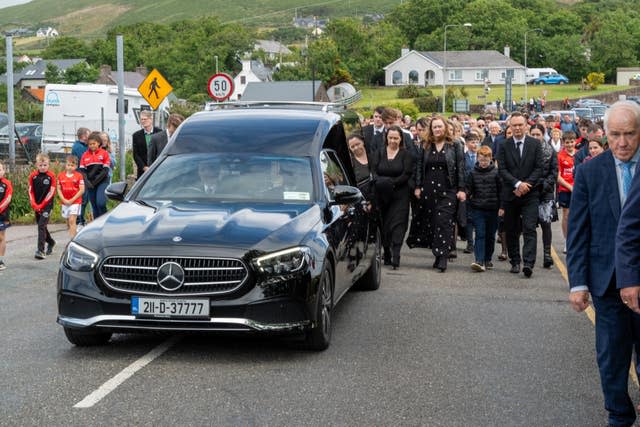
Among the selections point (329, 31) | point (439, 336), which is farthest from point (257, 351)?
point (329, 31)

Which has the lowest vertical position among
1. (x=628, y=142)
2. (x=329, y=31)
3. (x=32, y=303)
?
(x=32, y=303)

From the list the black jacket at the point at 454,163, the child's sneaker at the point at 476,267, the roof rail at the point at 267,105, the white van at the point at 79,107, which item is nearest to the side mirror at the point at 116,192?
the roof rail at the point at 267,105

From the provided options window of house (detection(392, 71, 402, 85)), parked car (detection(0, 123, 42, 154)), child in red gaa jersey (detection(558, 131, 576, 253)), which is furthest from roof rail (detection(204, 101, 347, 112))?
window of house (detection(392, 71, 402, 85))

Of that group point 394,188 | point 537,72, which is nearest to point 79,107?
point 394,188

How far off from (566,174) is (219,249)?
367 inches

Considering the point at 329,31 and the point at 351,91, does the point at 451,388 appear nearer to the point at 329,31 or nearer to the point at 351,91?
the point at 351,91

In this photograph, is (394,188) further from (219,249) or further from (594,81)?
(594,81)

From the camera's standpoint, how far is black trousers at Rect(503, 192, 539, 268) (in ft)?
44.8

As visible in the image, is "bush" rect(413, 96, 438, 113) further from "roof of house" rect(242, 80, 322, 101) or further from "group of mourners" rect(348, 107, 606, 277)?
"group of mourners" rect(348, 107, 606, 277)

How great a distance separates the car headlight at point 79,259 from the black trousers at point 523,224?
7074mm

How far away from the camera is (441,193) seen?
14055 mm

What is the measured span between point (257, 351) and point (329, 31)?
15210cm

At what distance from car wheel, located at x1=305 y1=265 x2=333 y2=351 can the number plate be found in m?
0.91

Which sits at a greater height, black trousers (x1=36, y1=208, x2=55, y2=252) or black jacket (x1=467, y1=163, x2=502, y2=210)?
black jacket (x1=467, y1=163, x2=502, y2=210)
